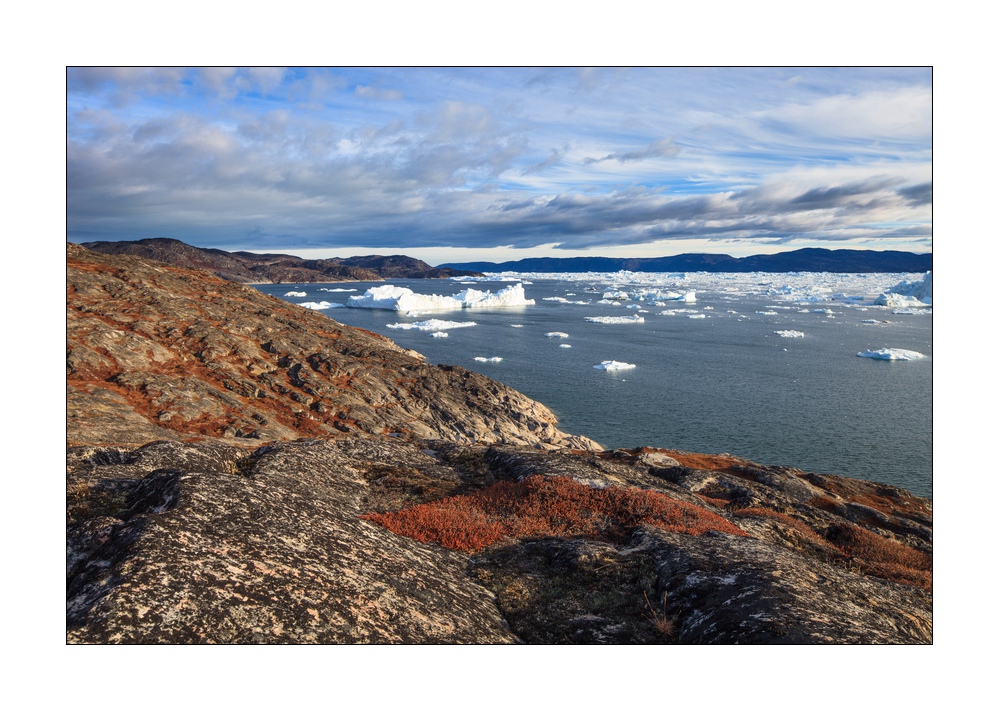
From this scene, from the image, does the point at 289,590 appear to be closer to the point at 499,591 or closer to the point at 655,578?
the point at 499,591

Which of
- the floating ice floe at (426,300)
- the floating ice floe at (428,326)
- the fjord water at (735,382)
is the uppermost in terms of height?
the floating ice floe at (426,300)

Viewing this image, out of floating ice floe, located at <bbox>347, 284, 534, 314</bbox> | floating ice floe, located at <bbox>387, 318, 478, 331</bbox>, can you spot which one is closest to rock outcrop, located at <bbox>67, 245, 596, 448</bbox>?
floating ice floe, located at <bbox>387, 318, 478, 331</bbox>

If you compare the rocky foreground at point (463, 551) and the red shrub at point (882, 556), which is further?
the red shrub at point (882, 556)

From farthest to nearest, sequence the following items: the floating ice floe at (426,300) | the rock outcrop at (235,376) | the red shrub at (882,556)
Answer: the floating ice floe at (426,300) < the rock outcrop at (235,376) < the red shrub at (882,556)

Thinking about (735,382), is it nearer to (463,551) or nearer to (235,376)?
(235,376)

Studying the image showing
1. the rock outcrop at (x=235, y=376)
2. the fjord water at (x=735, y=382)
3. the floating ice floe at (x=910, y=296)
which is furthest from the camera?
the floating ice floe at (x=910, y=296)

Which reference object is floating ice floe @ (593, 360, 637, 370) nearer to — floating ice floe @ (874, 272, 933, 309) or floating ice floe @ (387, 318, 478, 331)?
floating ice floe @ (387, 318, 478, 331)

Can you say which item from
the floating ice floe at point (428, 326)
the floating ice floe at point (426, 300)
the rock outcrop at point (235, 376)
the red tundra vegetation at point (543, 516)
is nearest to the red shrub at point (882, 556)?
the red tundra vegetation at point (543, 516)

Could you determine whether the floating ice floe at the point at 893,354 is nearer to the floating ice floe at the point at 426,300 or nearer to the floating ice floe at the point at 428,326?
the floating ice floe at the point at 428,326

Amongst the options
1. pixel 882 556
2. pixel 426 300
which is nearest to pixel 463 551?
pixel 882 556
